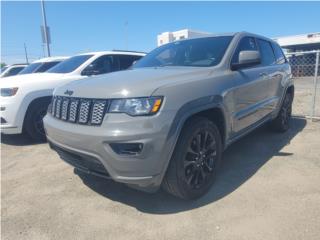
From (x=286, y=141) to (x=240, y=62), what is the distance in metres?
2.41

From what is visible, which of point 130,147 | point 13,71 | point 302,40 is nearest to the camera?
point 130,147

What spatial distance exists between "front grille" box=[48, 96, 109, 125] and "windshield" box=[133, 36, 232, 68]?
149 cm

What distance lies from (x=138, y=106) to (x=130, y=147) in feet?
1.24

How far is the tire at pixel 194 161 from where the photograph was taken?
2705 millimetres

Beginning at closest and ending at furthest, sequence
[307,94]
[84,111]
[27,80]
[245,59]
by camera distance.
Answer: [84,111] → [245,59] → [27,80] → [307,94]

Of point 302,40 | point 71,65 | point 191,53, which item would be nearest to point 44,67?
point 71,65

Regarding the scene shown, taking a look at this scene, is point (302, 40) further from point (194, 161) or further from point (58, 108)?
point (58, 108)

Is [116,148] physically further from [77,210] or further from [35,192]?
[35,192]

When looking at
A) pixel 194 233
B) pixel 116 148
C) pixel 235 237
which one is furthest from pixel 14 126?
pixel 235 237

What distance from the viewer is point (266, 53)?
4801mm

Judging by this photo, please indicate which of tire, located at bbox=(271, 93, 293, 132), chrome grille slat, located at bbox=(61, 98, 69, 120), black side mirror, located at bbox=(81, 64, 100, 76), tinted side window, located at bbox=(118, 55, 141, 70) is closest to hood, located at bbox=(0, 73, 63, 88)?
black side mirror, located at bbox=(81, 64, 100, 76)

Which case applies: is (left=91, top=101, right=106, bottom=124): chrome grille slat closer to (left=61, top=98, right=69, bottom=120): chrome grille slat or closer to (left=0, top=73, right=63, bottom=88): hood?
(left=61, top=98, right=69, bottom=120): chrome grille slat

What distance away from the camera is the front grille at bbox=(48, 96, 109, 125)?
259cm

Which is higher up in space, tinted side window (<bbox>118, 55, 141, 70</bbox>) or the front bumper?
tinted side window (<bbox>118, 55, 141, 70</bbox>)
